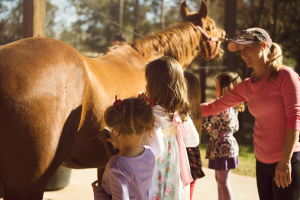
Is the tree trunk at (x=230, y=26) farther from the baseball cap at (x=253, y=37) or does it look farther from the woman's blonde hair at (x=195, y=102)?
the baseball cap at (x=253, y=37)

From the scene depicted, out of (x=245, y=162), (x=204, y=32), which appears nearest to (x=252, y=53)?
(x=204, y=32)

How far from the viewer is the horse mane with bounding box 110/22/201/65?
2961 mm

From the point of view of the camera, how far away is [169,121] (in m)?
1.72

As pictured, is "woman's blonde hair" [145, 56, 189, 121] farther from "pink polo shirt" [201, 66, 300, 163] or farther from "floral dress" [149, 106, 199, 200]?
"pink polo shirt" [201, 66, 300, 163]

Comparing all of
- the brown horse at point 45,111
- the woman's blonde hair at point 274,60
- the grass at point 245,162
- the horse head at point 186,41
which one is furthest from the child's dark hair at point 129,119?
the grass at point 245,162

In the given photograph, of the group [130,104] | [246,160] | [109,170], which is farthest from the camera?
[246,160]

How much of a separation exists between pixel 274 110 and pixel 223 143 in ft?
3.11

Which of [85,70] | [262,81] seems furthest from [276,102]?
[85,70]

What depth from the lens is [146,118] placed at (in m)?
1.39

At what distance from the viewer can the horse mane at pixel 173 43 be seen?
296 centimetres

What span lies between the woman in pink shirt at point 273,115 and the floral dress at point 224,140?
2.17 feet

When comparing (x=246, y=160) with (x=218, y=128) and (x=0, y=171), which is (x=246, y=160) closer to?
(x=218, y=128)

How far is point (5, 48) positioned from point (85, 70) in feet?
1.60

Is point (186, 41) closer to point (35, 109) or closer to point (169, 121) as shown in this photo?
point (169, 121)
